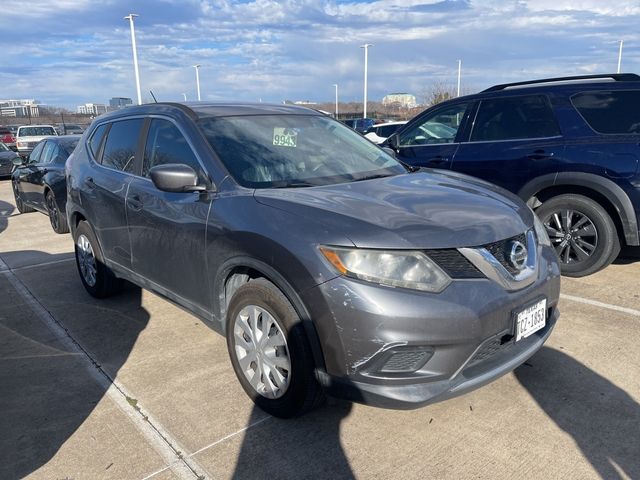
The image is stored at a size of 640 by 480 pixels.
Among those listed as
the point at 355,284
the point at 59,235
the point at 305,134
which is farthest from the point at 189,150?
the point at 59,235

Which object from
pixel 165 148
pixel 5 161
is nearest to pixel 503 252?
pixel 165 148

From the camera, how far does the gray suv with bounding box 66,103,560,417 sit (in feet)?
8.07

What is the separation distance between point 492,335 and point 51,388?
2800 mm

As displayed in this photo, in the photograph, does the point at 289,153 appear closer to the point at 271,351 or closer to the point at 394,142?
the point at 271,351

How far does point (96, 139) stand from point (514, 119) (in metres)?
4.22

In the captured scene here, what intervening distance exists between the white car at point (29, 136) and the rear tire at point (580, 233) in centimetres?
2064

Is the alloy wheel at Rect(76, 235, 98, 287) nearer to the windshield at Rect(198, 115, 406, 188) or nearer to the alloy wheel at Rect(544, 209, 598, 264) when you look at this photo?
the windshield at Rect(198, 115, 406, 188)

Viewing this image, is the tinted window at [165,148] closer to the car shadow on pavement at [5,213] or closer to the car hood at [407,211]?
the car hood at [407,211]

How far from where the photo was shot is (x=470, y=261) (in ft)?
8.42

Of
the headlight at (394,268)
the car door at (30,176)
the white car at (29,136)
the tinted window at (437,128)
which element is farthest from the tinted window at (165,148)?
the white car at (29,136)

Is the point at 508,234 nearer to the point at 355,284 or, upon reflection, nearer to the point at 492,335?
the point at 492,335

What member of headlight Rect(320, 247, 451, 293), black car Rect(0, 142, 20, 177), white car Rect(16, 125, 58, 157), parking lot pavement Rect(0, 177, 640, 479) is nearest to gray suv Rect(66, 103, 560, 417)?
headlight Rect(320, 247, 451, 293)

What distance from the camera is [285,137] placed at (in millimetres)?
3703

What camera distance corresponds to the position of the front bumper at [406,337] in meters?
2.41
